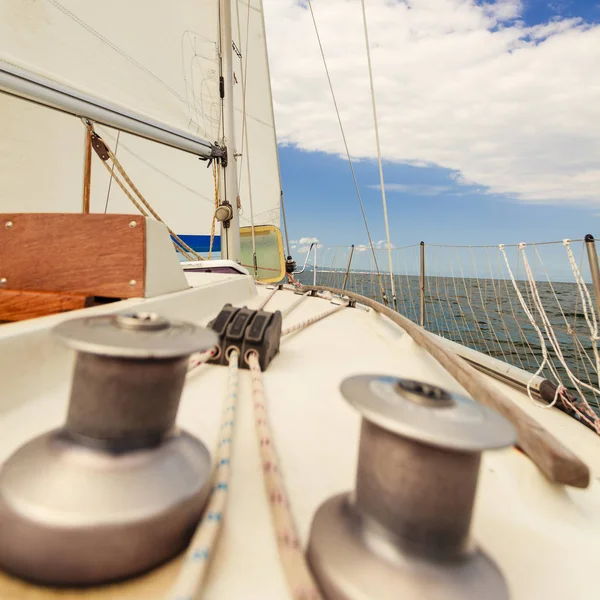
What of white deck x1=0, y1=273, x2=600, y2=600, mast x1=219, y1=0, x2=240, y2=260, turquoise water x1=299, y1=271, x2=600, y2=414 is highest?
mast x1=219, y1=0, x2=240, y2=260

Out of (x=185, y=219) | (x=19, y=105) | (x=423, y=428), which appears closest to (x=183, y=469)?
(x=423, y=428)

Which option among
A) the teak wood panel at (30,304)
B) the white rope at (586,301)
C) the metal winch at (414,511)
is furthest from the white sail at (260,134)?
the metal winch at (414,511)

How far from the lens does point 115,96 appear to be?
272 cm

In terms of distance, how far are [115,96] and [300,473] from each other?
3.26 meters

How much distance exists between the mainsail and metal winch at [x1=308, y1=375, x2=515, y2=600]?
2.08m

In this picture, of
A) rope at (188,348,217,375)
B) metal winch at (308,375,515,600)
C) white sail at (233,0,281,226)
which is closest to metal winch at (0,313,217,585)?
metal winch at (308,375,515,600)

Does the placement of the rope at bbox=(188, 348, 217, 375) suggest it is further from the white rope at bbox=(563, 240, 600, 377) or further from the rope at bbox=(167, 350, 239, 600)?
the white rope at bbox=(563, 240, 600, 377)

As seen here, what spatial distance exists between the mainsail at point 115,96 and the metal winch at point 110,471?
191cm

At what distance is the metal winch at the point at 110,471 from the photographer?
241 mm

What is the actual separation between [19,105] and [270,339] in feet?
9.21

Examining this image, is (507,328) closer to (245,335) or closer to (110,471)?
(245,335)

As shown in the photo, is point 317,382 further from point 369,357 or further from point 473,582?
point 473,582

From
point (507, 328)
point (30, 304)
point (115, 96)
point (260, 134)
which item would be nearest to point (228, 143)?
point (115, 96)

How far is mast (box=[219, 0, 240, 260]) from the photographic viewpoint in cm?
253
